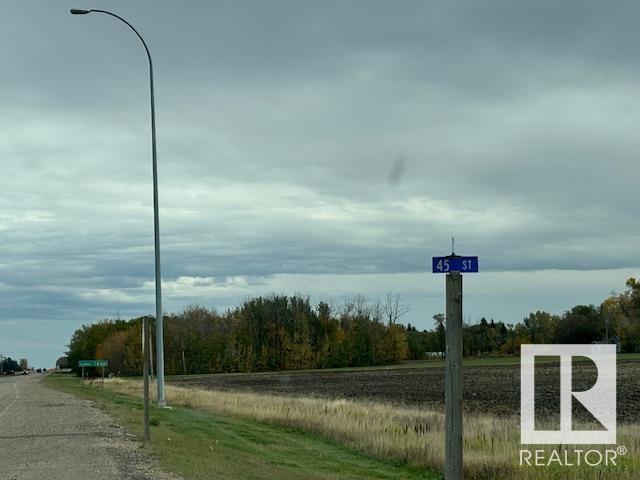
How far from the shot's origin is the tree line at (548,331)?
101 m

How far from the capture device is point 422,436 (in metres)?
23.6

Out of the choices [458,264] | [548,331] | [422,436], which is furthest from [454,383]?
[548,331]

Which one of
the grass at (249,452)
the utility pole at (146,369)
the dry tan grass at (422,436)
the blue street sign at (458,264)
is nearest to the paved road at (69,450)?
the utility pole at (146,369)

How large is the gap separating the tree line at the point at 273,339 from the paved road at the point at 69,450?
408 feet

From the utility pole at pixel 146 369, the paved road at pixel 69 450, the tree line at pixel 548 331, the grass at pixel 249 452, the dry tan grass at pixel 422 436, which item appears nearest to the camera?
the paved road at pixel 69 450

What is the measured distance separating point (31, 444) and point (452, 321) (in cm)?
1240

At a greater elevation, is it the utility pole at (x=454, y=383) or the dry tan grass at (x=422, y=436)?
the utility pole at (x=454, y=383)

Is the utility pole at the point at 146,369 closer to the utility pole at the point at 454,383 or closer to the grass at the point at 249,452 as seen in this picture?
the grass at the point at 249,452

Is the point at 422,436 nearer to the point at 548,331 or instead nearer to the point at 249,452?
the point at 249,452

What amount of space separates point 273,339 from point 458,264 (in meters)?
149

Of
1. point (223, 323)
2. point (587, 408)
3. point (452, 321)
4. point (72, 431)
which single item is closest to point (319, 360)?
point (223, 323)

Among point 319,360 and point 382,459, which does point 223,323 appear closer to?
point 319,360

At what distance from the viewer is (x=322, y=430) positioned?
92.6 feet

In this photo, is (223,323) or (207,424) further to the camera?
(223,323)
